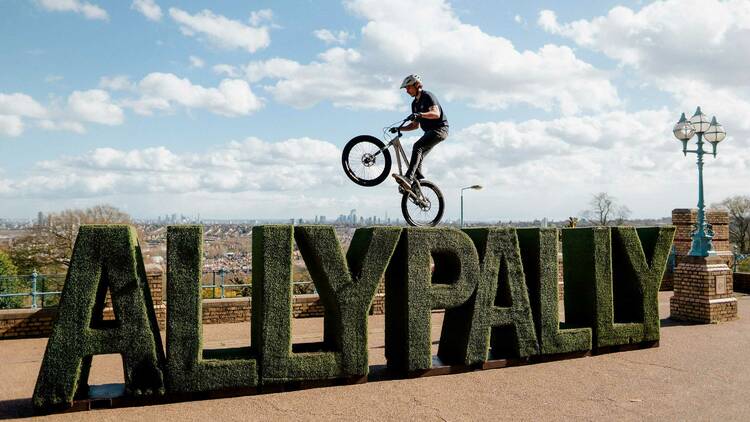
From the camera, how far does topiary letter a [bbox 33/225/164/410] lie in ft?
22.5

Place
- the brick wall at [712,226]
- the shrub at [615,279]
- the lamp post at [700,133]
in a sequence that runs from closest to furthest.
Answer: the shrub at [615,279] < the lamp post at [700,133] < the brick wall at [712,226]

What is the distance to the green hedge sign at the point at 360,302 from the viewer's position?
6.99 m

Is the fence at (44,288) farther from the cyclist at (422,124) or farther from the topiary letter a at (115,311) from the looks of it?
the cyclist at (422,124)

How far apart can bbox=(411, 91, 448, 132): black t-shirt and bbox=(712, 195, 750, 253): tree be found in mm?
44600

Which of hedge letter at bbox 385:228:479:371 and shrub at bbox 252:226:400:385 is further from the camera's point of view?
hedge letter at bbox 385:228:479:371

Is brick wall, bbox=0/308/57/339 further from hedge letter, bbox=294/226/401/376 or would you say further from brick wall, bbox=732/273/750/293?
brick wall, bbox=732/273/750/293

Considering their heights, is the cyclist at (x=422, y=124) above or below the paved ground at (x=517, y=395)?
above

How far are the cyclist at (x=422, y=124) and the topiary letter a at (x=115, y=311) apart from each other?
4144 mm

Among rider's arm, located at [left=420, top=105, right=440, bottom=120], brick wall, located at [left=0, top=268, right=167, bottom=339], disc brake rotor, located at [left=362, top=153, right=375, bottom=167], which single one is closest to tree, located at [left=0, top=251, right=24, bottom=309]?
brick wall, located at [left=0, top=268, right=167, bottom=339]

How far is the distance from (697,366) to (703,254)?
211 inches

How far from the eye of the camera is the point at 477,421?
248 inches

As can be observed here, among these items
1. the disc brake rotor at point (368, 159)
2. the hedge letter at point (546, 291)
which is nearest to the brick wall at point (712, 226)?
the hedge letter at point (546, 291)

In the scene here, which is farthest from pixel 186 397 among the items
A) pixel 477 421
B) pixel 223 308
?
pixel 223 308

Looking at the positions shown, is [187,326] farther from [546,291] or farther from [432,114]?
[546,291]
